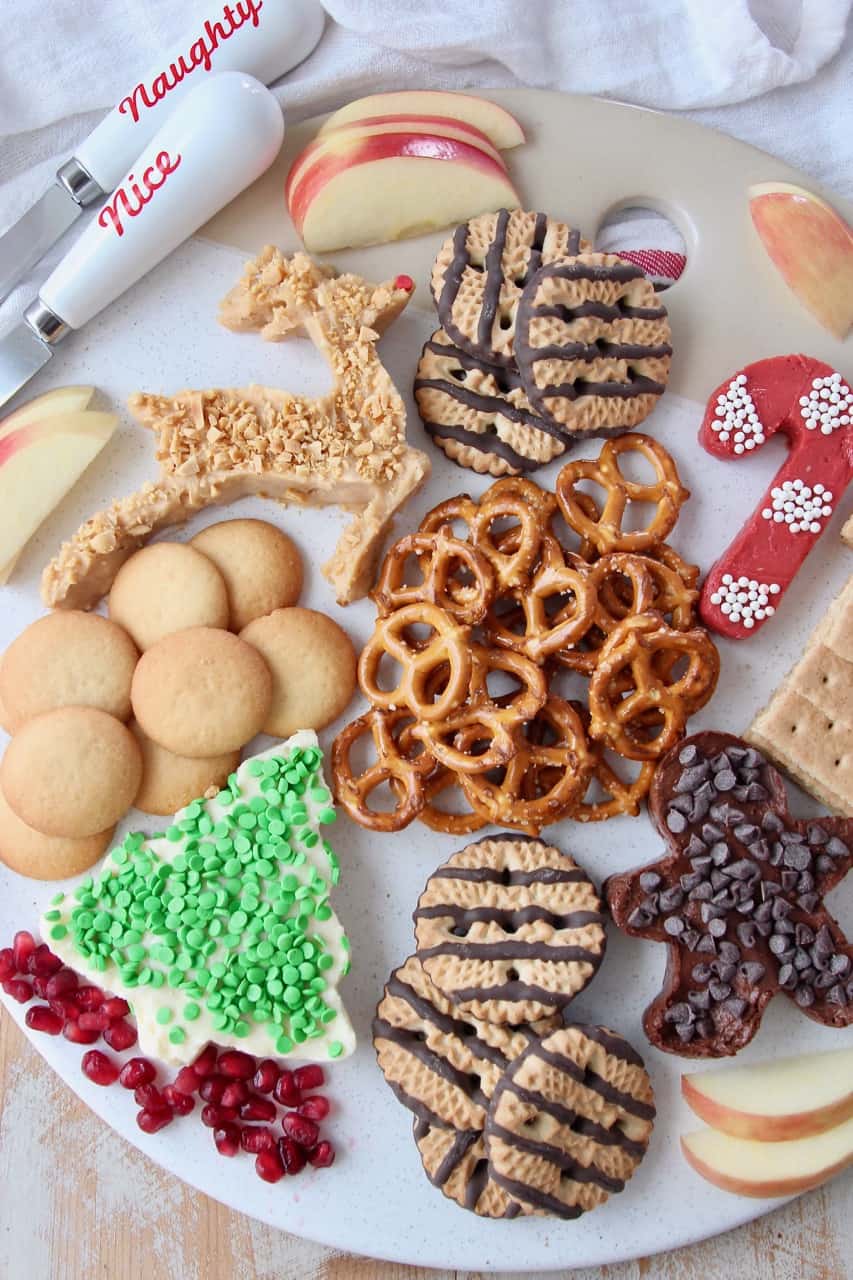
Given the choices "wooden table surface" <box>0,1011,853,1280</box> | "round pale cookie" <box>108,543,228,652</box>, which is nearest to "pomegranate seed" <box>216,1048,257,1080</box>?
"wooden table surface" <box>0,1011,853,1280</box>

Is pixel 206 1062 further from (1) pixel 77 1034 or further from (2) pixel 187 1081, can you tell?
(1) pixel 77 1034

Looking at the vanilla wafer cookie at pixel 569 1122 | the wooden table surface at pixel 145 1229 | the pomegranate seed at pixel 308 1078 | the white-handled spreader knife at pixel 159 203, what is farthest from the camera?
the wooden table surface at pixel 145 1229

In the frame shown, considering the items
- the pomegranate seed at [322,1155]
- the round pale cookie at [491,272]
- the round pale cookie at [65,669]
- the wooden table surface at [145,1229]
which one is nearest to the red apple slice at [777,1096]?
the wooden table surface at [145,1229]

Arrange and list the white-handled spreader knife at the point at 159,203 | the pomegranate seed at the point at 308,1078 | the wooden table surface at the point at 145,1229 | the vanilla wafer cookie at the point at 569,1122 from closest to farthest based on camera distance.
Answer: the vanilla wafer cookie at the point at 569,1122 < the white-handled spreader knife at the point at 159,203 < the pomegranate seed at the point at 308,1078 < the wooden table surface at the point at 145,1229

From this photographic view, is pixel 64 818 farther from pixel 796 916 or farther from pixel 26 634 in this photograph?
pixel 796 916

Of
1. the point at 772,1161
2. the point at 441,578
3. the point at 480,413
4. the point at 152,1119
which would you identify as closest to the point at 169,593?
the point at 441,578

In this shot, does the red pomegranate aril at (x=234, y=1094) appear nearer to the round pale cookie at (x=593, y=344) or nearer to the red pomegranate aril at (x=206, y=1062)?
the red pomegranate aril at (x=206, y=1062)
